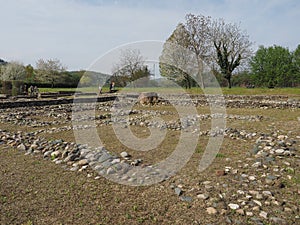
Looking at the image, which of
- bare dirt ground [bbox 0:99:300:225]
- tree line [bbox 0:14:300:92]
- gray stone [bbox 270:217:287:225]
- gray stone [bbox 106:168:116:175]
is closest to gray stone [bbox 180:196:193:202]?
bare dirt ground [bbox 0:99:300:225]

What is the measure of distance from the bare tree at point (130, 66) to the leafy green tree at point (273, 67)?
629 inches

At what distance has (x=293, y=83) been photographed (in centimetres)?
3203

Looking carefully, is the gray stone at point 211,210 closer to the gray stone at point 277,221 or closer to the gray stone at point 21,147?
the gray stone at point 277,221

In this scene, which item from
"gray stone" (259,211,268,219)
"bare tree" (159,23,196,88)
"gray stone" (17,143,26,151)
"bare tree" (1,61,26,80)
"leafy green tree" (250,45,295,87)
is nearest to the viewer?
"gray stone" (259,211,268,219)

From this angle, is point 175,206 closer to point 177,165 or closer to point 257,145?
point 177,165

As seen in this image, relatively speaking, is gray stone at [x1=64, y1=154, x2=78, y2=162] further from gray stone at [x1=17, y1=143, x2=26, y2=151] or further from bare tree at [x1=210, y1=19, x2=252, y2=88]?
bare tree at [x1=210, y1=19, x2=252, y2=88]

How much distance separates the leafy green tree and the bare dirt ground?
104 ft

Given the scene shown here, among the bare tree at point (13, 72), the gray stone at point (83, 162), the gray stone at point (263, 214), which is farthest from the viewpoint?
the bare tree at point (13, 72)

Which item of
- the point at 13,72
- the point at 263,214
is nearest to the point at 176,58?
the point at 263,214

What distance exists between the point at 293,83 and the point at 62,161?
34620 mm

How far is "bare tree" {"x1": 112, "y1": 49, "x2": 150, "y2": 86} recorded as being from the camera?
113 ft

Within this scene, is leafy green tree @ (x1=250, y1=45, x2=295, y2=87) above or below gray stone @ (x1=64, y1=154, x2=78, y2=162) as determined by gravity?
above

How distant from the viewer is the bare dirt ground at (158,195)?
9.45 feet

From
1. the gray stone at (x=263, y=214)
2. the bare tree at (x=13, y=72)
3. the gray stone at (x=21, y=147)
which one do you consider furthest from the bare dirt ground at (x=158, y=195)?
the bare tree at (x=13, y=72)
